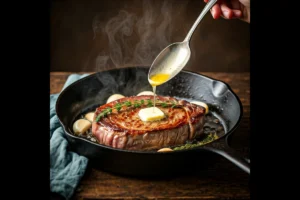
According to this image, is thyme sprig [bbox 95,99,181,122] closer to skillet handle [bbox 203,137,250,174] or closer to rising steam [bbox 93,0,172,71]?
skillet handle [bbox 203,137,250,174]

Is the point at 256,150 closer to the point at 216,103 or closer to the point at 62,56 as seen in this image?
the point at 216,103

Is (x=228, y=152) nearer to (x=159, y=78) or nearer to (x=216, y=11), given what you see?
(x=159, y=78)

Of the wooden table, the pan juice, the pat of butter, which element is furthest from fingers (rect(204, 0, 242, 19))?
the wooden table

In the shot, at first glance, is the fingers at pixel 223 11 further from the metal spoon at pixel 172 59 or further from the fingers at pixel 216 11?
the metal spoon at pixel 172 59

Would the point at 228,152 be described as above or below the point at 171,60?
below

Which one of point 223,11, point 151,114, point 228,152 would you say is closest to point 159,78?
point 151,114

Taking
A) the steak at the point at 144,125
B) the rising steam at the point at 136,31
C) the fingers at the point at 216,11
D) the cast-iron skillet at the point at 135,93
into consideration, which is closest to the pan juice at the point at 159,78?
the steak at the point at 144,125
